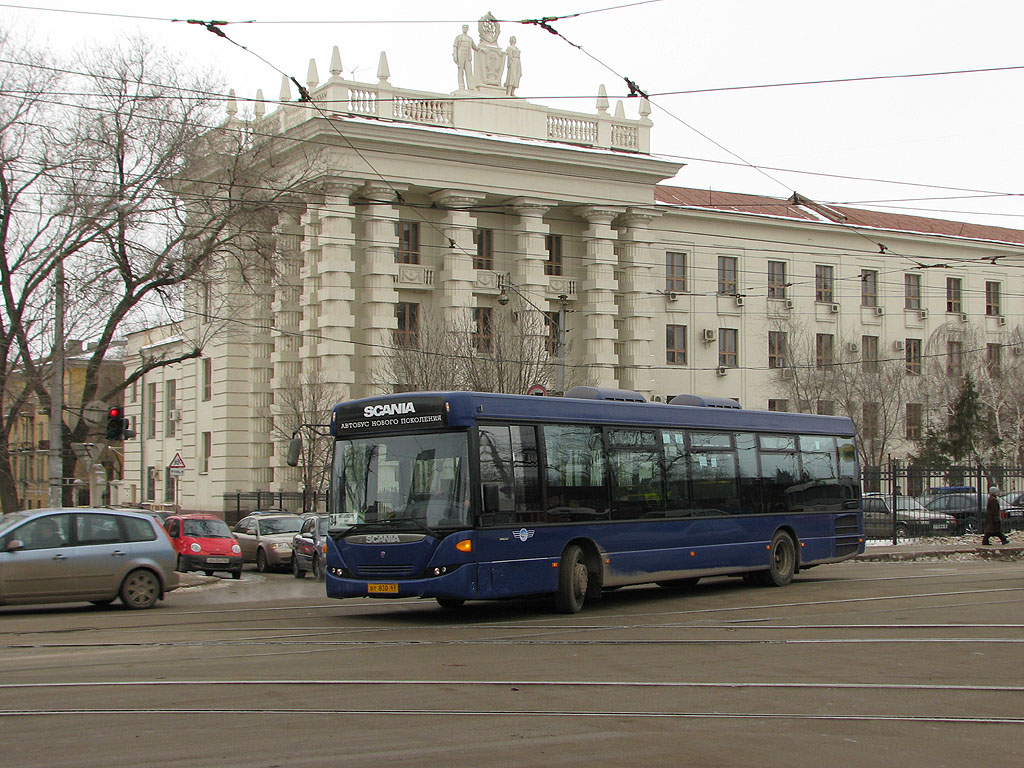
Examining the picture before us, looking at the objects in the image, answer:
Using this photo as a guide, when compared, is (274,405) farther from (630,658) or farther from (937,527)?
(630,658)

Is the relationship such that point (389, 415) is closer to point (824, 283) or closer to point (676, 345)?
point (676, 345)

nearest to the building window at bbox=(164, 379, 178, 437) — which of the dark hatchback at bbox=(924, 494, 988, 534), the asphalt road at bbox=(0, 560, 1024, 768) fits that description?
the dark hatchback at bbox=(924, 494, 988, 534)

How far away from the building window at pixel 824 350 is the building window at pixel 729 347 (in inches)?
143

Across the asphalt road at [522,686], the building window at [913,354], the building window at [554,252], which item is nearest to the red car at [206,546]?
the asphalt road at [522,686]

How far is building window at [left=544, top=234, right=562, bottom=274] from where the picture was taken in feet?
176

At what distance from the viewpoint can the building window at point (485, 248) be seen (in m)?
51.7

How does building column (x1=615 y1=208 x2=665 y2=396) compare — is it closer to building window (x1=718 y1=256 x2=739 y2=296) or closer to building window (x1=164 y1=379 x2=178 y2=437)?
building window (x1=718 y1=256 x2=739 y2=296)

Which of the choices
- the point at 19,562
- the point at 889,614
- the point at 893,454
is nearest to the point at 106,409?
the point at 19,562

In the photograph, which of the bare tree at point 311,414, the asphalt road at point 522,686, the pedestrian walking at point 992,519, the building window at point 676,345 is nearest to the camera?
the asphalt road at point 522,686

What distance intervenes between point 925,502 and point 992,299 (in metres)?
31.0

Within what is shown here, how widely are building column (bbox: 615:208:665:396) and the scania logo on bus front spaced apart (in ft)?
124

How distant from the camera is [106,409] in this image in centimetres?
2789

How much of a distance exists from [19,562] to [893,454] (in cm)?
4916

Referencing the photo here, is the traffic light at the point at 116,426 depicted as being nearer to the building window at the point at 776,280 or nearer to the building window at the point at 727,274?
the building window at the point at 727,274
